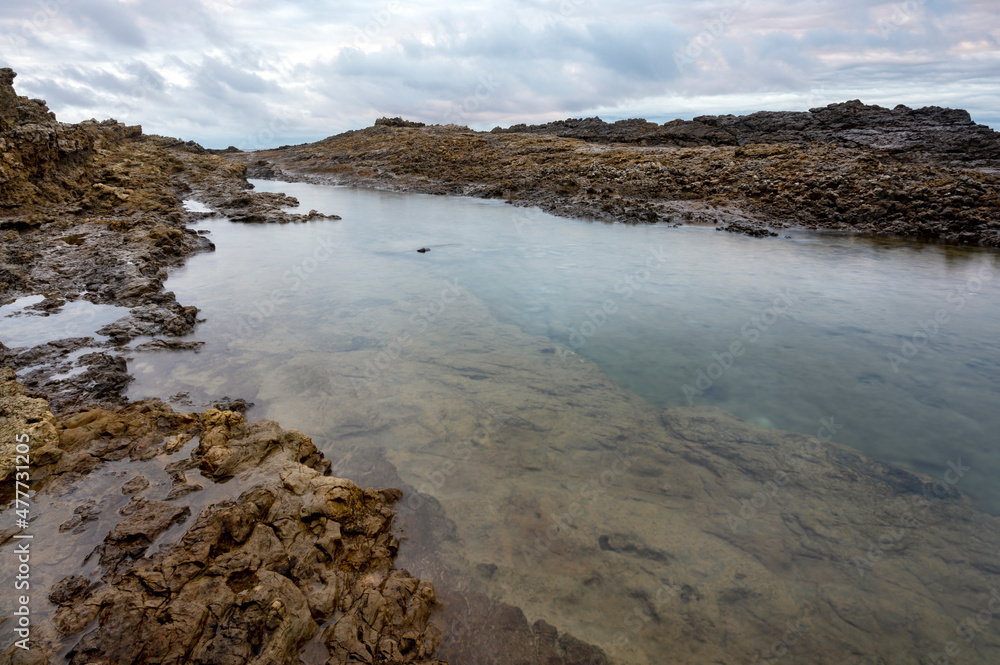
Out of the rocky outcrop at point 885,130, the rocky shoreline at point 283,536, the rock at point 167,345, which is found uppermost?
the rocky outcrop at point 885,130

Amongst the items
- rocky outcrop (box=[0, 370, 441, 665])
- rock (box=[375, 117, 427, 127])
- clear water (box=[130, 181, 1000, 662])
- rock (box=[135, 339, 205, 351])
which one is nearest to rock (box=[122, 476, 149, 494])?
rocky outcrop (box=[0, 370, 441, 665])

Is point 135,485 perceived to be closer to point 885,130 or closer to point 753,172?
point 753,172

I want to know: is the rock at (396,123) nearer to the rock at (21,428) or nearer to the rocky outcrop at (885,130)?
the rocky outcrop at (885,130)

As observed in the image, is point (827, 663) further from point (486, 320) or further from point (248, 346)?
point (248, 346)

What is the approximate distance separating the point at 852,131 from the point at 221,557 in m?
42.2

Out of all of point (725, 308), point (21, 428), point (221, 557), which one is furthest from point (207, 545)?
point (725, 308)

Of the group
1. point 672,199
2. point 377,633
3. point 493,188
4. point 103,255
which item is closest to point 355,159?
point 493,188

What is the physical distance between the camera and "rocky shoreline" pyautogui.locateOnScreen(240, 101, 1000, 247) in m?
21.1

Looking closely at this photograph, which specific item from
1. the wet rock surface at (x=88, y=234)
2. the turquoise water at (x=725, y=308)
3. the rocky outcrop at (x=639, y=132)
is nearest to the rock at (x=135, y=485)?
the wet rock surface at (x=88, y=234)

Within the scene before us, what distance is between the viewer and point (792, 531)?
4898 mm

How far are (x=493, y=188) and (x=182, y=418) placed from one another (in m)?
32.1

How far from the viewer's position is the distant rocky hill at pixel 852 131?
27.9 metres

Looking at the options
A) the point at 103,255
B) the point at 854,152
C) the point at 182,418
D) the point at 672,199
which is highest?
the point at 854,152

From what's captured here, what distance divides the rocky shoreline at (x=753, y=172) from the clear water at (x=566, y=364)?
514cm
